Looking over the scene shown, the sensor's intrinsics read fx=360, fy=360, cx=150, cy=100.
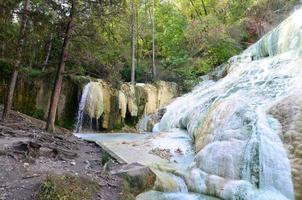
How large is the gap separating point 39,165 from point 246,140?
13.1 feet

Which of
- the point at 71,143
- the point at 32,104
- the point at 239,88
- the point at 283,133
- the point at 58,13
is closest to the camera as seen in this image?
the point at 283,133

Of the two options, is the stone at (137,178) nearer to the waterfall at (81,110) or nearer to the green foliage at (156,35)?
the green foliage at (156,35)

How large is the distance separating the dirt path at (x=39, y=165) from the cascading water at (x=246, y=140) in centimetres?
93

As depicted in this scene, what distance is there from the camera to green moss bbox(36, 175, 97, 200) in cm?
475

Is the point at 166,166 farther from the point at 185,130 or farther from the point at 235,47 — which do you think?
the point at 235,47

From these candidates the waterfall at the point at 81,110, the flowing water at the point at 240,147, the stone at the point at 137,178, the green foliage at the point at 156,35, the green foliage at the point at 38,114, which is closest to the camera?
the stone at the point at 137,178

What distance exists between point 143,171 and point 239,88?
17.8ft

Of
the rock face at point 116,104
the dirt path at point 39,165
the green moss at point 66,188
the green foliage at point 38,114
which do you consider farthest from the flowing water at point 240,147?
the green foliage at point 38,114

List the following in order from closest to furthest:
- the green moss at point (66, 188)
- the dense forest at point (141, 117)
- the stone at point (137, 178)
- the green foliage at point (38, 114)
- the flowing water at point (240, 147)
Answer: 1. the green moss at point (66, 188)
2. the stone at point (137, 178)
3. the dense forest at point (141, 117)
4. the flowing water at point (240, 147)
5. the green foliage at point (38, 114)

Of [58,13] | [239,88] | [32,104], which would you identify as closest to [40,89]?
[32,104]

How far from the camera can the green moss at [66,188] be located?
187 inches

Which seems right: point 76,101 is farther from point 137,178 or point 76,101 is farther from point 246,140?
point 137,178

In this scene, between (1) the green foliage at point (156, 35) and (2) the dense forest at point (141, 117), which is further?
(1) the green foliage at point (156, 35)

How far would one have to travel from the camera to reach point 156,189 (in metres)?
6.31
